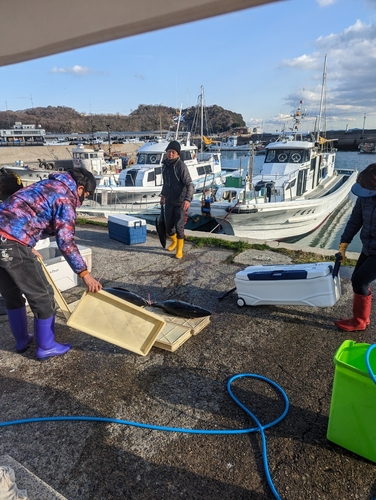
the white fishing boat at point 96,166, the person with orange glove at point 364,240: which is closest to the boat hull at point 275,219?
the white fishing boat at point 96,166

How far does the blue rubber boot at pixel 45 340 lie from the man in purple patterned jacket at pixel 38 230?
6 cm

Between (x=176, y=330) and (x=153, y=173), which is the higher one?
(x=153, y=173)

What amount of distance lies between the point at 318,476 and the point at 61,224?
99.9 inches

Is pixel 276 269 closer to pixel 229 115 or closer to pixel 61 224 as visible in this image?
pixel 61 224

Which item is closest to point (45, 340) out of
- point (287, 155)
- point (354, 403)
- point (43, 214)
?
point (43, 214)

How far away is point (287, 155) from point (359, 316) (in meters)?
12.4

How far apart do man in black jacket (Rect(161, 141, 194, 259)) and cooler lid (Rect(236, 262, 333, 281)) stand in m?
2.21

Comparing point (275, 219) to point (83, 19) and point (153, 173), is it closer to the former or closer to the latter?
point (153, 173)

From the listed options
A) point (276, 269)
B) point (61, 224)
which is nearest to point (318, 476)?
point (276, 269)

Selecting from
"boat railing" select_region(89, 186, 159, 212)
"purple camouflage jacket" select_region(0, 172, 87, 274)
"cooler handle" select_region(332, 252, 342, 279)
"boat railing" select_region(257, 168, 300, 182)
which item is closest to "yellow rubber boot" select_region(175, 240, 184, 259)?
"cooler handle" select_region(332, 252, 342, 279)

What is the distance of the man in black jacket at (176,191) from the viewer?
605 cm

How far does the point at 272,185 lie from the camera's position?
1219 cm

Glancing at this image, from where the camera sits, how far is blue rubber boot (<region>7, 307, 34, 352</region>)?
3227 mm

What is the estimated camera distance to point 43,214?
2.84 meters
